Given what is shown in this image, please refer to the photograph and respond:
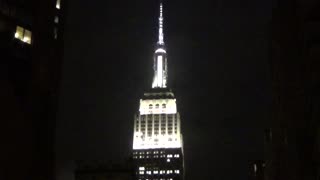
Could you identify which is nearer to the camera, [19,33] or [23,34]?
[19,33]

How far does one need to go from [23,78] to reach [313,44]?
104 feet

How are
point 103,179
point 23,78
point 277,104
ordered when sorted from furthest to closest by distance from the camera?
point 103,179 → point 277,104 → point 23,78

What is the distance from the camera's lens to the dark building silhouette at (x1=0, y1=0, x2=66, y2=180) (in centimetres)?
6806

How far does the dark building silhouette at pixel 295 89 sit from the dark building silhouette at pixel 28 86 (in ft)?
91.6

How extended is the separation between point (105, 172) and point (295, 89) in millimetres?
70653


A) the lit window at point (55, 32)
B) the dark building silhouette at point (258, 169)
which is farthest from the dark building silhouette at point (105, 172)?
the lit window at point (55, 32)

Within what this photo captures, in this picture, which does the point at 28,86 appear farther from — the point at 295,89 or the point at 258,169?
the point at 258,169

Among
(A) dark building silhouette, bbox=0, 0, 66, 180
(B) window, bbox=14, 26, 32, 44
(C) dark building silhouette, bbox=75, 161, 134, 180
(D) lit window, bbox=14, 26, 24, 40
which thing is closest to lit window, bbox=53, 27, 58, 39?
(A) dark building silhouette, bbox=0, 0, 66, 180

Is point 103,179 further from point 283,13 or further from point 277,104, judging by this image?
point 283,13

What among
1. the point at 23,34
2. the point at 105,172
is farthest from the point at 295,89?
the point at 105,172

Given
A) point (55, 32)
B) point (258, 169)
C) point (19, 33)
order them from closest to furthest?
1. point (19, 33)
2. point (55, 32)
3. point (258, 169)

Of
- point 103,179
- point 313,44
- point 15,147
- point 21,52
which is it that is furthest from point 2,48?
point 103,179

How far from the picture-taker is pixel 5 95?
69.2 meters

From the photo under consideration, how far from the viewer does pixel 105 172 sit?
14450cm
